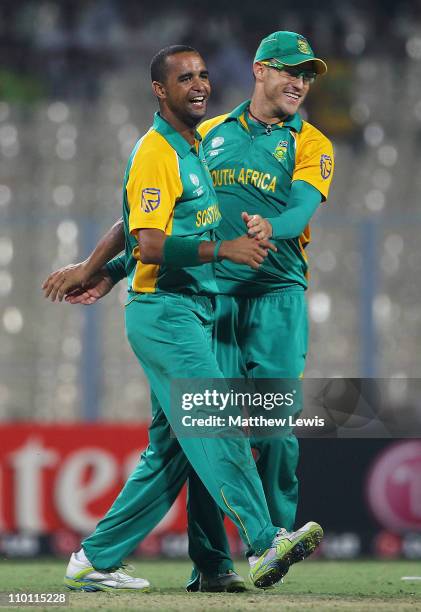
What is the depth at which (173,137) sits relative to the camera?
153 inches

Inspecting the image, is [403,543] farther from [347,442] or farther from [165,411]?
[165,411]

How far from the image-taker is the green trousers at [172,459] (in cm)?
372

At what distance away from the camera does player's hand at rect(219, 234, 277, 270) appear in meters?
3.67

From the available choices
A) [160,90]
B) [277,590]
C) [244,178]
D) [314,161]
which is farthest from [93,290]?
[277,590]

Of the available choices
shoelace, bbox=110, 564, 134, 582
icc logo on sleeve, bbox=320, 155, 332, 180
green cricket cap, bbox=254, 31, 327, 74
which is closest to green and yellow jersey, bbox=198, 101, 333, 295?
icc logo on sleeve, bbox=320, 155, 332, 180

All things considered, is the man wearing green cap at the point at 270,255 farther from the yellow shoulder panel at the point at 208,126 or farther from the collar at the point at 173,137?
the collar at the point at 173,137

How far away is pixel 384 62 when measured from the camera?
11.0 m

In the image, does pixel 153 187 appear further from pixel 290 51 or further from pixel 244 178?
pixel 290 51

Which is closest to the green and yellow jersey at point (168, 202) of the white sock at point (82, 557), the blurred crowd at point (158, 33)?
the white sock at point (82, 557)

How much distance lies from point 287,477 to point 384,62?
24.7ft

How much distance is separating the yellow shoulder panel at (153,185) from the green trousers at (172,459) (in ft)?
0.94

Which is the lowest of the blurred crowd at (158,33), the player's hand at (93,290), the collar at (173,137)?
the player's hand at (93,290)

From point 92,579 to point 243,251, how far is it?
130cm

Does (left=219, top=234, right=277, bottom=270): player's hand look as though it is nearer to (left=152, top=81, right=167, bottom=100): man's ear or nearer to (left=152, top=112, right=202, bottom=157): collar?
(left=152, top=112, right=202, bottom=157): collar
